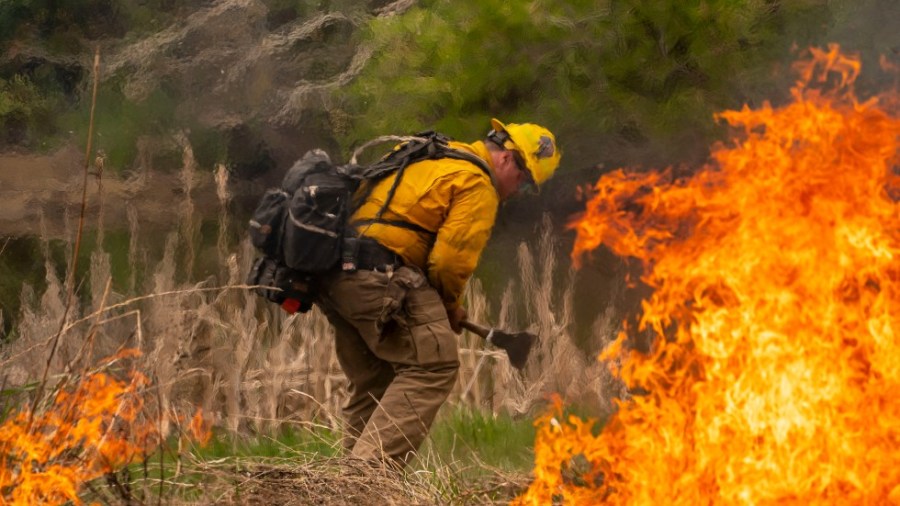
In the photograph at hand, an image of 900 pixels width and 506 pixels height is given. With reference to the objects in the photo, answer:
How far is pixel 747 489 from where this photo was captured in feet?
12.5

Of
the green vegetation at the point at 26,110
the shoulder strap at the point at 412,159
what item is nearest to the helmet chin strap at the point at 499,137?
the shoulder strap at the point at 412,159

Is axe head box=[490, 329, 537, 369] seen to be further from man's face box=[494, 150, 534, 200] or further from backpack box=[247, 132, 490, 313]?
backpack box=[247, 132, 490, 313]

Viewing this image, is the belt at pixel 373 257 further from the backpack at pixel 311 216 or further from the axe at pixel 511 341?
the axe at pixel 511 341

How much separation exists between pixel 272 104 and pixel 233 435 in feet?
20.7

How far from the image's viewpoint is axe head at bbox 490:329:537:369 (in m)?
5.49

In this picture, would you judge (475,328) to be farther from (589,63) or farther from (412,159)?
(589,63)

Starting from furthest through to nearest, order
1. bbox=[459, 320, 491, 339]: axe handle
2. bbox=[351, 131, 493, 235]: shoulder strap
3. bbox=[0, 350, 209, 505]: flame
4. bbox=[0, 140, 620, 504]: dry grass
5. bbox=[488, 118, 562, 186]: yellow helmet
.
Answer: bbox=[0, 140, 620, 504]: dry grass
bbox=[459, 320, 491, 339]: axe handle
bbox=[488, 118, 562, 186]: yellow helmet
bbox=[351, 131, 493, 235]: shoulder strap
bbox=[0, 350, 209, 505]: flame

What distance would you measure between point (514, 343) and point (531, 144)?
873mm

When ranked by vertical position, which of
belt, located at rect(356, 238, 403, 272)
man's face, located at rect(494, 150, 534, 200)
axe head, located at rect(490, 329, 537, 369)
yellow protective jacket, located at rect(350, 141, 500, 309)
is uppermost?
man's face, located at rect(494, 150, 534, 200)

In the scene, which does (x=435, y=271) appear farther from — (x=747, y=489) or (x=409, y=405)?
(x=747, y=489)

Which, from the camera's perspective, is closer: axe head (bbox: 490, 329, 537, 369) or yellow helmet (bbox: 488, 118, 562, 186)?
yellow helmet (bbox: 488, 118, 562, 186)

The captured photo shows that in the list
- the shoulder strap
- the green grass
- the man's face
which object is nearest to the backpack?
the shoulder strap

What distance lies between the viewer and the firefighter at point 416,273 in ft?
16.7

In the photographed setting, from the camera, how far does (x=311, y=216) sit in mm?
5098
